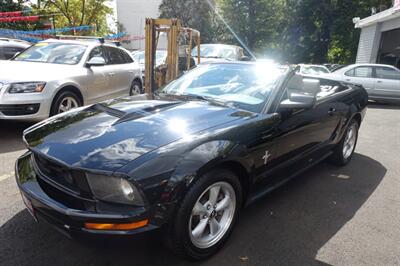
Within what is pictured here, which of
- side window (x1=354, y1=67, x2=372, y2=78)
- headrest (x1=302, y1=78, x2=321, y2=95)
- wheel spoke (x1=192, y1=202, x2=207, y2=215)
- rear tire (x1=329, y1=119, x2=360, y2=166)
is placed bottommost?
rear tire (x1=329, y1=119, x2=360, y2=166)

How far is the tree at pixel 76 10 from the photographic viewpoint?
27547 millimetres

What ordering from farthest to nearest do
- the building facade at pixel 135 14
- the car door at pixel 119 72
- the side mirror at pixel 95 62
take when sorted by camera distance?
the building facade at pixel 135 14, the car door at pixel 119 72, the side mirror at pixel 95 62

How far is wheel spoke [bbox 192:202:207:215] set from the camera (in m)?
2.34

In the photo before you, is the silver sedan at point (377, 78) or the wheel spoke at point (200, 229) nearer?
the wheel spoke at point (200, 229)

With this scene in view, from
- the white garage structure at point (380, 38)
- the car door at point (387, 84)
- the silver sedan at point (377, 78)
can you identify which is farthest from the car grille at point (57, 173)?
the white garage structure at point (380, 38)

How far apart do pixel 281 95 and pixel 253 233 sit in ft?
4.30

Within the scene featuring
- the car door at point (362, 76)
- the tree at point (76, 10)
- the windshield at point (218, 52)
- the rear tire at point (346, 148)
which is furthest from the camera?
the tree at point (76, 10)

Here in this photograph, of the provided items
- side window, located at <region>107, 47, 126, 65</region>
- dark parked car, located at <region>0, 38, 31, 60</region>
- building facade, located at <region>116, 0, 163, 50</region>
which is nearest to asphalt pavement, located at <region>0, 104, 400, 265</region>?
side window, located at <region>107, 47, 126, 65</region>

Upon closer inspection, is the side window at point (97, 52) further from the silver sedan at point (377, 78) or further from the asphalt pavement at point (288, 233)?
the silver sedan at point (377, 78)

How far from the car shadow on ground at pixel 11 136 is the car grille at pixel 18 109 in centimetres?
44

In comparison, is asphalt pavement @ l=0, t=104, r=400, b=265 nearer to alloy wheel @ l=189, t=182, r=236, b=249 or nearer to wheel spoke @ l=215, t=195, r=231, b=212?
alloy wheel @ l=189, t=182, r=236, b=249

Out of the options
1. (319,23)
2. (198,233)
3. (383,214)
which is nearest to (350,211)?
(383,214)

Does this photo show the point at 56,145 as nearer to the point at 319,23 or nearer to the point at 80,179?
the point at 80,179

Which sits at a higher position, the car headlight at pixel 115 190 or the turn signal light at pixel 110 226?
the car headlight at pixel 115 190
